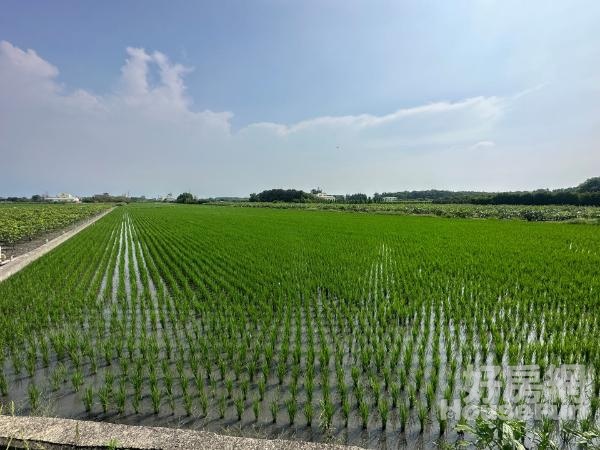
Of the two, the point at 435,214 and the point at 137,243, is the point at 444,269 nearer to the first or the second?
the point at 137,243

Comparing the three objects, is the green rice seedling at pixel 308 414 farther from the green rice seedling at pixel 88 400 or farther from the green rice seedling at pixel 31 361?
the green rice seedling at pixel 31 361

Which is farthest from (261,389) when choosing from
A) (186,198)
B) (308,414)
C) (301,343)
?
(186,198)

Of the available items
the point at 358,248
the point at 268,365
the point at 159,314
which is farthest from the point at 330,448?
the point at 358,248

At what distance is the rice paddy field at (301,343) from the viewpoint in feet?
10.2

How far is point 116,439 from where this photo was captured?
8.25ft

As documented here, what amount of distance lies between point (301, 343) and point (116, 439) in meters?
2.65

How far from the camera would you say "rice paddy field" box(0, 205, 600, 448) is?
3.12m

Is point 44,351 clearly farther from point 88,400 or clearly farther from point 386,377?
point 386,377

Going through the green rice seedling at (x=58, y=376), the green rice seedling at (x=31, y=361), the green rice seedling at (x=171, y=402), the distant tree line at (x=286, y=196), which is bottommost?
the green rice seedling at (x=171, y=402)

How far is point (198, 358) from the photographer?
4258mm

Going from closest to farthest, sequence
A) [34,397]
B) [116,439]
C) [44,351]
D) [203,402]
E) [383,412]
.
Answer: [116,439] < [383,412] < [203,402] < [34,397] < [44,351]

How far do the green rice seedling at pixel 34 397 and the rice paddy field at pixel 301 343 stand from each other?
0.03 m

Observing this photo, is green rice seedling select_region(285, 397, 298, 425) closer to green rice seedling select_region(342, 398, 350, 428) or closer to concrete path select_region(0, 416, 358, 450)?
green rice seedling select_region(342, 398, 350, 428)

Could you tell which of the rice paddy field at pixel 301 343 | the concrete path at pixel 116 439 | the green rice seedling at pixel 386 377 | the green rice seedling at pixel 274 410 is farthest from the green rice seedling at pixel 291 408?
the green rice seedling at pixel 386 377
